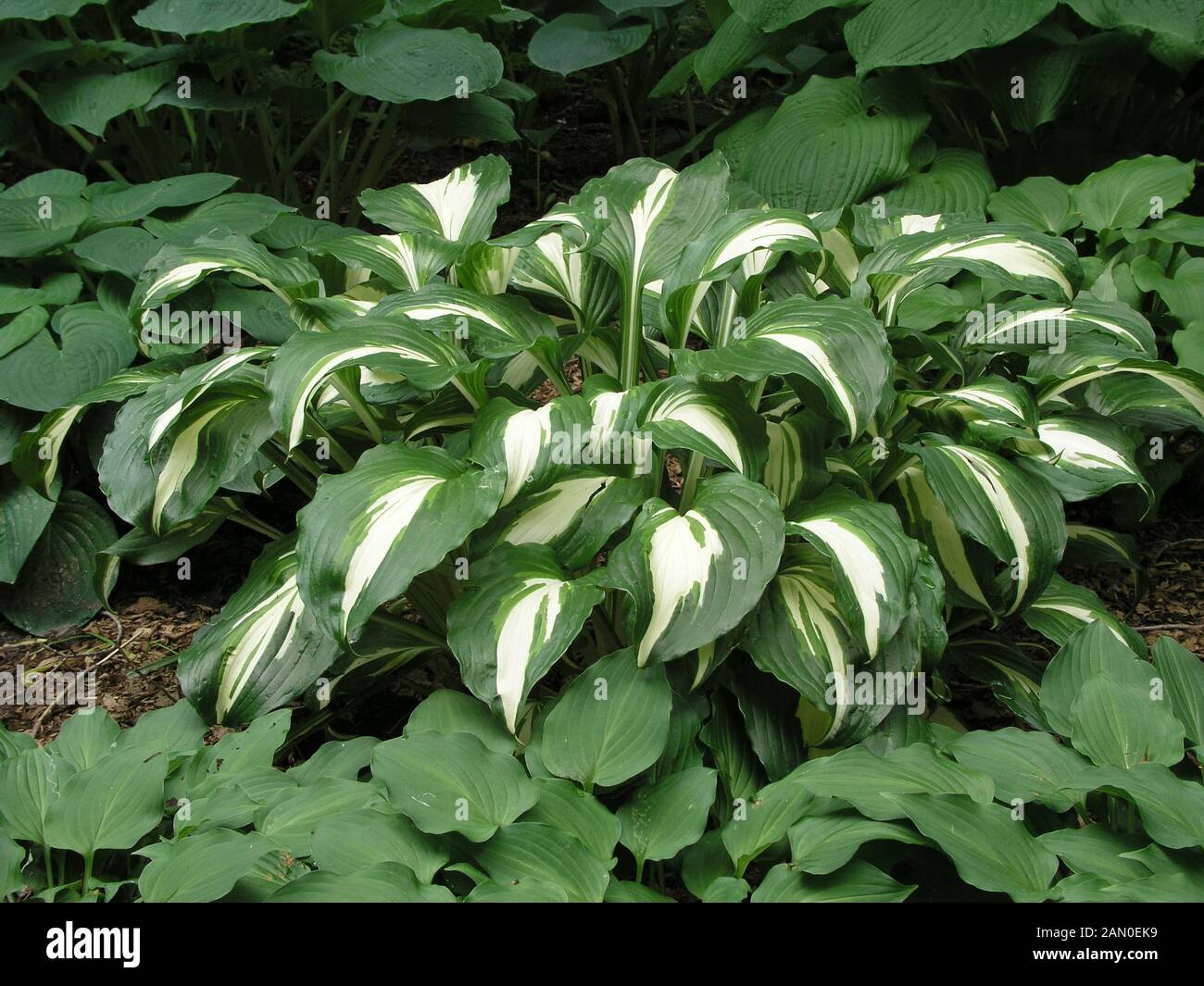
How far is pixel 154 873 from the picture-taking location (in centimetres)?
153

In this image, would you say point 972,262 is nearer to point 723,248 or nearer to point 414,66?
point 723,248

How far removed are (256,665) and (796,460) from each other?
1003 mm

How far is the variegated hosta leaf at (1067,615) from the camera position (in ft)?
6.91

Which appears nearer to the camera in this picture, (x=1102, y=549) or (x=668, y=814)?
(x=668, y=814)

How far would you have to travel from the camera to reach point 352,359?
1874 mm

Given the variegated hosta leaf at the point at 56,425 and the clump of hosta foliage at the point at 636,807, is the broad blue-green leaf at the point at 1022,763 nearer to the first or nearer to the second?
the clump of hosta foliage at the point at 636,807

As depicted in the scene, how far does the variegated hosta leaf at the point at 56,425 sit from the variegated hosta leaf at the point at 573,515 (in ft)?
2.88

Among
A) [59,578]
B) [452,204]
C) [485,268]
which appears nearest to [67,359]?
[59,578]

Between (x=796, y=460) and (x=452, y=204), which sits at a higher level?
(x=452, y=204)

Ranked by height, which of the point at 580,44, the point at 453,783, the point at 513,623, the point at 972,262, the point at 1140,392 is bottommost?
the point at 453,783

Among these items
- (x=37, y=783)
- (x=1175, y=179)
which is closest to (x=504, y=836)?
(x=37, y=783)

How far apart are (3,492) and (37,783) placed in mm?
1171

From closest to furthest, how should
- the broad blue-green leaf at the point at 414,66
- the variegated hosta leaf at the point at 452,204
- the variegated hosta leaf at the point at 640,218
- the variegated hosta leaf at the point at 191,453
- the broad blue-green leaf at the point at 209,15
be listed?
the variegated hosta leaf at the point at 191,453 < the variegated hosta leaf at the point at 640,218 < the variegated hosta leaf at the point at 452,204 < the broad blue-green leaf at the point at 209,15 < the broad blue-green leaf at the point at 414,66

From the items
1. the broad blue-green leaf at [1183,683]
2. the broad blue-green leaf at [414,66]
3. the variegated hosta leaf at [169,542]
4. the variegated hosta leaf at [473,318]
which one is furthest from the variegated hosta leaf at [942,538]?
the broad blue-green leaf at [414,66]
